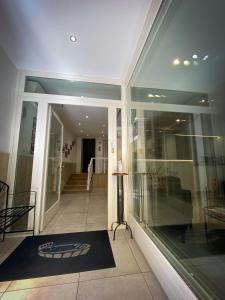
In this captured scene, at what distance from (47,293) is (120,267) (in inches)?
26.2

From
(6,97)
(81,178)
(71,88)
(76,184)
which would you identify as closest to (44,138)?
(6,97)

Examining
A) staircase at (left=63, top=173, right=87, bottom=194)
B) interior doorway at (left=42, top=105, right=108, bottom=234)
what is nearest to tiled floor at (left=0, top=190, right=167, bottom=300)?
interior doorway at (left=42, top=105, right=108, bottom=234)

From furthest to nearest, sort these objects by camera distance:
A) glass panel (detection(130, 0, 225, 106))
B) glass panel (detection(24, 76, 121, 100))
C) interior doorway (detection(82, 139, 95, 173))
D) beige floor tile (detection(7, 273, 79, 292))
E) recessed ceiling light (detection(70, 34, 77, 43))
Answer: interior doorway (detection(82, 139, 95, 173)) < glass panel (detection(24, 76, 121, 100)) < recessed ceiling light (detection(70, 34, 77, 43)) < glass panel (detection(130, 0, 225, 106)) < beige floor tile (detection(7, 273, 79, 292))

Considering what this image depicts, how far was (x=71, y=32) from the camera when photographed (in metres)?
1.79

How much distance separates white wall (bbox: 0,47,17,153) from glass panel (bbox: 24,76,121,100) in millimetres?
247

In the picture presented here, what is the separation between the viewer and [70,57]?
7.18ft

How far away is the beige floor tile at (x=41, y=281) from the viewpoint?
3.98 feet

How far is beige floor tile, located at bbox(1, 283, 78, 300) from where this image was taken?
1104 mm

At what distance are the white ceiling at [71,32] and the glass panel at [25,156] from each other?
0.77m

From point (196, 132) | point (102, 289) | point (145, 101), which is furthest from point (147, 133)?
point (102, 289)

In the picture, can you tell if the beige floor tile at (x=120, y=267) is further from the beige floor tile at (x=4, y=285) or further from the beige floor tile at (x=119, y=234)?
the beige floor tile at (x=4, y=285)

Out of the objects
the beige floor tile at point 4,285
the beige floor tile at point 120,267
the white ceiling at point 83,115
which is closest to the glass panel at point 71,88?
the white ceiling at point 83,115

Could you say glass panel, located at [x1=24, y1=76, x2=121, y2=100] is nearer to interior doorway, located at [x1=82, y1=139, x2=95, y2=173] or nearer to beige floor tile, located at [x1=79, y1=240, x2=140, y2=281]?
beige floor tile, located at [x1=79, y1=240, x2=140, y2=281]

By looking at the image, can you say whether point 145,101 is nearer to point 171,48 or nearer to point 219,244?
point 171,48
